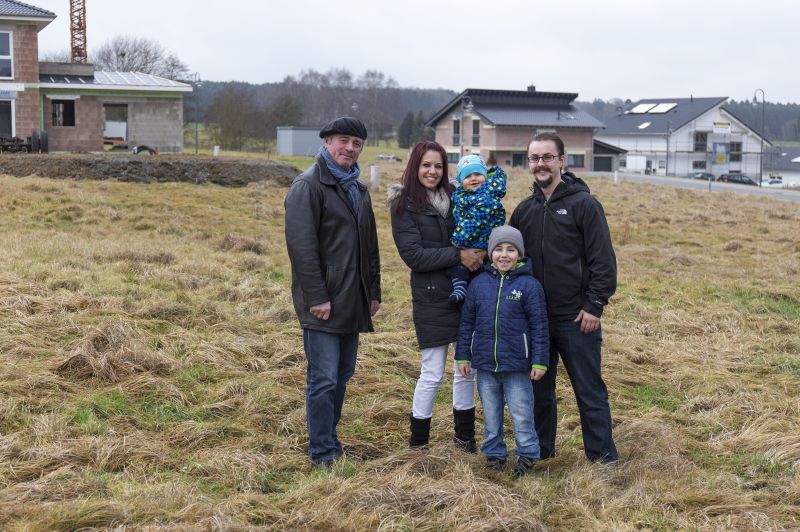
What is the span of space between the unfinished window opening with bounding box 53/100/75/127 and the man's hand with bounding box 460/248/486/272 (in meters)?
27.1

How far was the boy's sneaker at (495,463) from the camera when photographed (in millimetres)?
4539

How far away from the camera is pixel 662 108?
7694 centimetres

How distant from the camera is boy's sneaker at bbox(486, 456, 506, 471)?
4.54 m

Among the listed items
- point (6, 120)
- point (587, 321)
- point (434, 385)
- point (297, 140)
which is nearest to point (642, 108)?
point (297, 140)

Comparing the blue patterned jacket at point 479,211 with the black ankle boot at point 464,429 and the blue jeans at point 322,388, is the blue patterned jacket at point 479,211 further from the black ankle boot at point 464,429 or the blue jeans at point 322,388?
the black ankle boot at point 464,429

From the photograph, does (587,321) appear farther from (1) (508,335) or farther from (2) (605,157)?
(2) (605,157)

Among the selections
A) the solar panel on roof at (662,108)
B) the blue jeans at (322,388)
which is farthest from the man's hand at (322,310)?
the solar panel on roof at (662,108)

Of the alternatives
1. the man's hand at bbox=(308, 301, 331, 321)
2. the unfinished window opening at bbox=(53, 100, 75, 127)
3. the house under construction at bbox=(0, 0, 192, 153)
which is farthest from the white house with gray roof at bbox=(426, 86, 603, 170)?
the man's hand at bbox=(308, 301, 331, 321)

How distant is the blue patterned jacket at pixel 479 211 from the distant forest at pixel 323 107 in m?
44.1

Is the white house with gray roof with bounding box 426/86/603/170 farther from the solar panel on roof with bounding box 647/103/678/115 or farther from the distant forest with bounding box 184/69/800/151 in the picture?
the solar panel on roof with bounding box 647/103/678/115

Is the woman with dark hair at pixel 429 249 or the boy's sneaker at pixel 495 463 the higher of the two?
the woman with dark hair at pixel 429 249

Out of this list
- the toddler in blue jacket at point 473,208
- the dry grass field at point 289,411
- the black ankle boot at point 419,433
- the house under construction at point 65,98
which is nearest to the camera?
the dry grass field at point 289,411

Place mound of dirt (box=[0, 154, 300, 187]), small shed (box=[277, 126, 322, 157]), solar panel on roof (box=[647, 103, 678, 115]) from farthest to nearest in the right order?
solar panel on roof (box=[647, 103, 678, 115]), small shed (box=[277, 126, 322, 157]), mound of dirt (box=[0, 154, 300, 187])

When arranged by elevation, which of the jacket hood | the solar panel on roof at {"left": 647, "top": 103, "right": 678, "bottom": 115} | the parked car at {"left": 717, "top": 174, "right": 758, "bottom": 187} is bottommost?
the jacket hood
